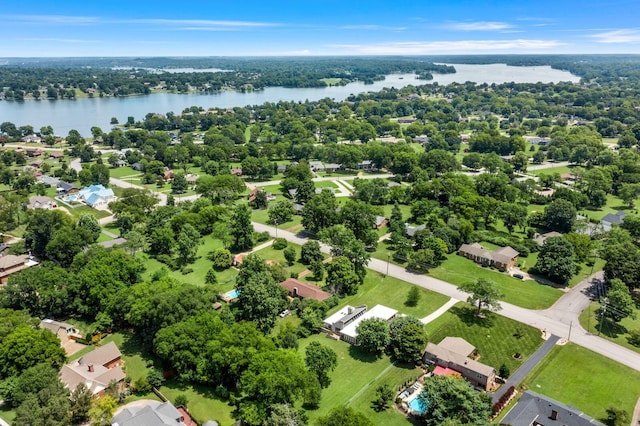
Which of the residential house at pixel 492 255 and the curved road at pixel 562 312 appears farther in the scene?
the residential house at pixel 492 255

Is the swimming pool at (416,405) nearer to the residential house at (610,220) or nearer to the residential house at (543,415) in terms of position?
the residential house at (543,415)

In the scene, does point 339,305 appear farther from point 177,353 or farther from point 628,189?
point 628,189

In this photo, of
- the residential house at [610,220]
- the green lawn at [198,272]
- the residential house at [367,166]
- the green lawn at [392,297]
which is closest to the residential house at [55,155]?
the green lawn at [198,272]

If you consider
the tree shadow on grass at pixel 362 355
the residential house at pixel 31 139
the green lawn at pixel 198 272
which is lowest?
the tree shadow on grass at pixel 362 355

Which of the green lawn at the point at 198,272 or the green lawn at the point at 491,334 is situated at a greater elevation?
the green lawn at the point at 198,272

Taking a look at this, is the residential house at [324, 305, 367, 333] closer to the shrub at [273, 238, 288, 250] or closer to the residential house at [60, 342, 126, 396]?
the shrub at [273, 238, 288, 250]

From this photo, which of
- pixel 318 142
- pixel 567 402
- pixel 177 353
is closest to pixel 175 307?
pixel 177 353

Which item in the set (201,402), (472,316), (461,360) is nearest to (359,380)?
(461,360)
